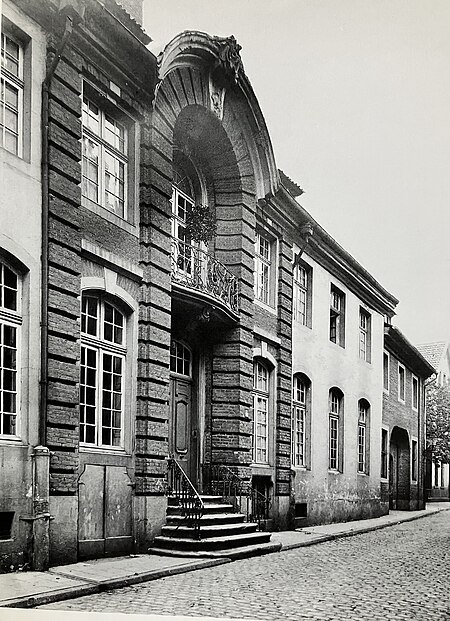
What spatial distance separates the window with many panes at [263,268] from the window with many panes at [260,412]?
94cm

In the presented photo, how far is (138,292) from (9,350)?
7.22ft

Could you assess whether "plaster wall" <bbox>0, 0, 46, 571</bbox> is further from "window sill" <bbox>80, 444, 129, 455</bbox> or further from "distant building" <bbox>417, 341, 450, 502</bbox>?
"distant building" <bbox>417, 341, 450, 502</bbox>

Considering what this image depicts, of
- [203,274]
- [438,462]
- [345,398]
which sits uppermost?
[203,274]

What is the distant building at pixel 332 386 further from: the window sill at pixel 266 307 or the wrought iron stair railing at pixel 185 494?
the wrought iron stair railing at pixel 185 494

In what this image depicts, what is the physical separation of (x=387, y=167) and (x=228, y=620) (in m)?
3.32

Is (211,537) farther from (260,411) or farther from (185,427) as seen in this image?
(260,411)

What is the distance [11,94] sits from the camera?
688cm

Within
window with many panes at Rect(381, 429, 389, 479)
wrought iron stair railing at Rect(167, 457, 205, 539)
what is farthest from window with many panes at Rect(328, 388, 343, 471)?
wrought iron stair railing at Rect(167, 457, 205, 539)

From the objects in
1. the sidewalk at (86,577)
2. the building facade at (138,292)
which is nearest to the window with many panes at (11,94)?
the building facade at (138,292)

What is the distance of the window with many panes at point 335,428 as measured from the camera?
14391 millimetres

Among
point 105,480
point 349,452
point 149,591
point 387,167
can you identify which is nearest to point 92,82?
point 387,167

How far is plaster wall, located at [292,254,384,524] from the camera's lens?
13.2 meters

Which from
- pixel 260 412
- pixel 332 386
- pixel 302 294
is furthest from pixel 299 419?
pixel 302 294

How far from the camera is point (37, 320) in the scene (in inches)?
274
